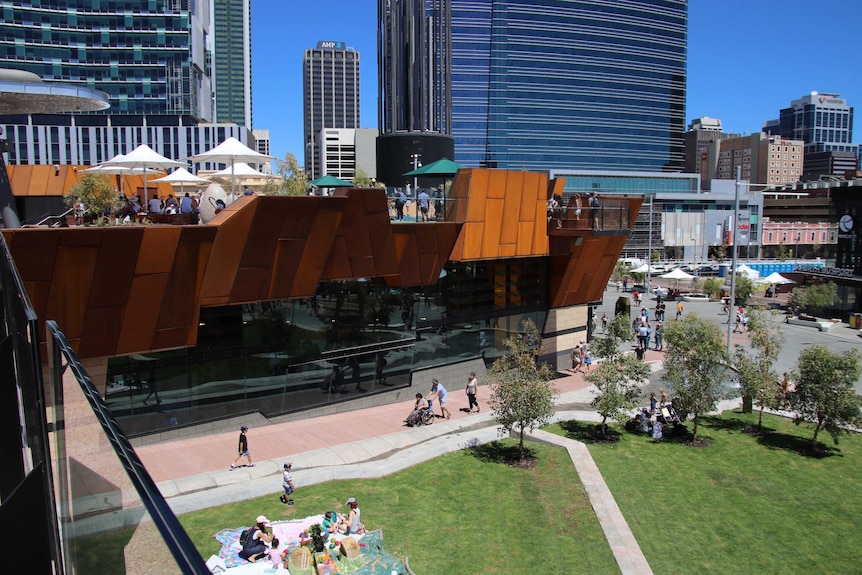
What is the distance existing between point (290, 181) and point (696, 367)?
1382cm

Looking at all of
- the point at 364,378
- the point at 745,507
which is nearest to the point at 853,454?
the point at 745,507

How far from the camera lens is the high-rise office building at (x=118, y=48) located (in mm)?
103750

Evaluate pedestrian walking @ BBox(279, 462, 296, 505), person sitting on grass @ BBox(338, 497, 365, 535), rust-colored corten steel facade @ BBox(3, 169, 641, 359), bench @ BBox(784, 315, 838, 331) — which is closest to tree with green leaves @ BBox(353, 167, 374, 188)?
rust-colored corten steel facade @ BBox(3, 169, 641, 359)

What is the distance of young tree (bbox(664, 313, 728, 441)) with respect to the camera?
21031 millimetres

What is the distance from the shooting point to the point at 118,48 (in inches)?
4284

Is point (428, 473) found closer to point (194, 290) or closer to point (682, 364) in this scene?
point (194, 290)

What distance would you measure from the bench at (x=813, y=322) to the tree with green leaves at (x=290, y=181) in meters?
38.4

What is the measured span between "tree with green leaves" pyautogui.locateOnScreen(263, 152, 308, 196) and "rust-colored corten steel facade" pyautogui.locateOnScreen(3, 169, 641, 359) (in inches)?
39.8

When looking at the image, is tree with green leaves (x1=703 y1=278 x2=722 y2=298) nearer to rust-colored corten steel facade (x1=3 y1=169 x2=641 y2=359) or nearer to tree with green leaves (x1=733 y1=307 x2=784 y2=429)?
tree with green leaves (x1=733 y1=307 x2=784 y2=429)

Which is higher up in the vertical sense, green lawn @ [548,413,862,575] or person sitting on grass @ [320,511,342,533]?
person sitting on grass @ [320,511,342,533]

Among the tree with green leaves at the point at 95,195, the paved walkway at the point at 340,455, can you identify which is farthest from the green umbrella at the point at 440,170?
the tree with green leaves at the point at 95,195

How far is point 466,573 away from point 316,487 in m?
4.75

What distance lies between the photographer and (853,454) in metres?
20.3

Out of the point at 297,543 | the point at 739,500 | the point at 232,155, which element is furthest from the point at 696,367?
the point at 232,155
